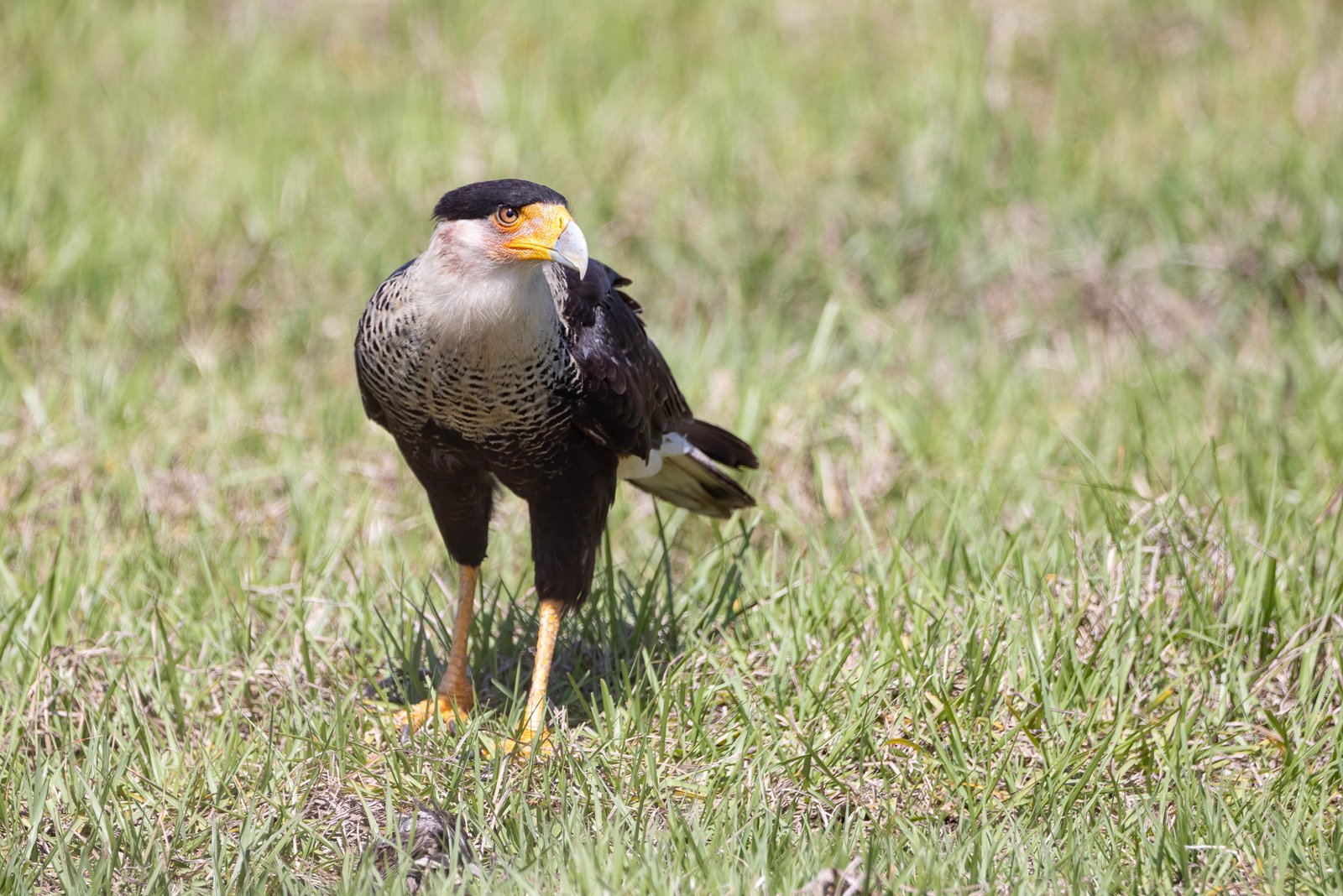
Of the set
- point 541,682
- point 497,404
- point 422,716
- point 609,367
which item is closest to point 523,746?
point 541,682

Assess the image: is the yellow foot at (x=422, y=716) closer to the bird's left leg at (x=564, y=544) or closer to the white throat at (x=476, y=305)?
the bird's left leg at (x=564, y=544)

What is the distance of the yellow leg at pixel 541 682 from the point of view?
10.9 feet

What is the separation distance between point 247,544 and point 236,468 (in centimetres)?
53

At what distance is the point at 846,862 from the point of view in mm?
2662

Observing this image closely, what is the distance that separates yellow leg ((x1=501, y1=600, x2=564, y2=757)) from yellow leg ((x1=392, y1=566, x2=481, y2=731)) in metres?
0.17

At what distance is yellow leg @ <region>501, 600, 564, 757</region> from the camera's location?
10.9 ft

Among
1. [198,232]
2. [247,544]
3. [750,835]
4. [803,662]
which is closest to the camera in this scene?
[750,835]

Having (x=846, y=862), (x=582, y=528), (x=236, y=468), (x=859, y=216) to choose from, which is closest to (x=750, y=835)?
(x=846, y=862)

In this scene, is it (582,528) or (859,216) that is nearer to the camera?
(582,528)

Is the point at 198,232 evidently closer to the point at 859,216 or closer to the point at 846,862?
the point at 859,216

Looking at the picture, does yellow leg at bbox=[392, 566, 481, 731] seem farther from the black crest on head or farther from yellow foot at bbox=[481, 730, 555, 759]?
the black crest on head

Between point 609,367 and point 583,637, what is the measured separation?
2.69 feet

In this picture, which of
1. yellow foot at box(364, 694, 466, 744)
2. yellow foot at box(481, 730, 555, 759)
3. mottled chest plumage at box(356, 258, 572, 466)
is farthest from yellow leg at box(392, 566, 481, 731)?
mottled chest plumage at box(356, 258, 572, 466)

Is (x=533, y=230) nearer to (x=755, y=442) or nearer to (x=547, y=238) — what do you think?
(x=547, y=238)
